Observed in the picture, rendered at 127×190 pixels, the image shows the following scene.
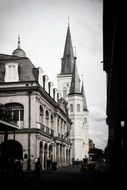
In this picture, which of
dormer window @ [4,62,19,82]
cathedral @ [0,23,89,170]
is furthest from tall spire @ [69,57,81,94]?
dormer window @ [4,62,19,82]

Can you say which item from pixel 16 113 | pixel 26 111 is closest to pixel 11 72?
pixel 16 113

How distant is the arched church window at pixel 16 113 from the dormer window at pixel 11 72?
305 cm

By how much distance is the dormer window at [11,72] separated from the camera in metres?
41.5

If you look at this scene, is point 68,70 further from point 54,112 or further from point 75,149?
point 54,112

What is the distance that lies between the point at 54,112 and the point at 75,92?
1611 inches

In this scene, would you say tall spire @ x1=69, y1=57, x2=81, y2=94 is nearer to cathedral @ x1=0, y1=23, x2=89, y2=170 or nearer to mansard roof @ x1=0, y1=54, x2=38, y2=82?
cathedral @ x1=0, y1=23, x2=89, y2=170

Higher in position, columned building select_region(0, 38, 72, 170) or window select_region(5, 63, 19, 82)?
window select_region(5, 63, 19, 82)

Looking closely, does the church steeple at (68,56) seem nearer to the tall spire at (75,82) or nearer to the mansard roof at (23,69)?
the tall spire at (75,82)

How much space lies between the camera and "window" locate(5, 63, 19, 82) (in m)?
41.5

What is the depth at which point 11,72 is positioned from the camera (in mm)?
42000

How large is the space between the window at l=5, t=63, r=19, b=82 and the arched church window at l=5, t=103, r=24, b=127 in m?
3.06

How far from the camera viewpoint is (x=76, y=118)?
3728 inches

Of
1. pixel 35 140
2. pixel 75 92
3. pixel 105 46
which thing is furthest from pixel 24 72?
pixel 75 92

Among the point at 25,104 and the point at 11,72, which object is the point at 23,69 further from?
the point at 25,104
